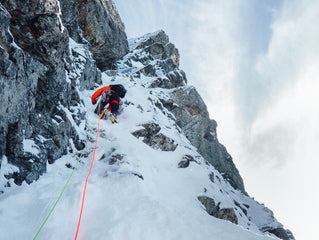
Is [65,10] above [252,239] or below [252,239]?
above

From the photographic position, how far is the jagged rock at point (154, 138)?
41.9ft

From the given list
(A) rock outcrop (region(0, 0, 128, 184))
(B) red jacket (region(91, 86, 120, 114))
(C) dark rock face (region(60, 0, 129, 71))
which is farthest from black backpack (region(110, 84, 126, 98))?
(C) dark rock face (region(60, 0, 129, 71))

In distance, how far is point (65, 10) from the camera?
629 inches

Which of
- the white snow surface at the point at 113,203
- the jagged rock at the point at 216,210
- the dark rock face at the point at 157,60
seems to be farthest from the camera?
the dark rock face at the point at 157,60

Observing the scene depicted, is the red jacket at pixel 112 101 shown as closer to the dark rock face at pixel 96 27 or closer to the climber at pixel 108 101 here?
the climber at pixel 108 101

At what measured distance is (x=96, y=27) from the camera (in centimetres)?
2161

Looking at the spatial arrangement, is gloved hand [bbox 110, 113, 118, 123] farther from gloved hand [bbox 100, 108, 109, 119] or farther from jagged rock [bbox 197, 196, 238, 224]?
jagged rock [bbox 197, 196, 238, 224]

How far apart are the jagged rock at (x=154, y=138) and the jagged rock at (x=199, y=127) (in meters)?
10.5

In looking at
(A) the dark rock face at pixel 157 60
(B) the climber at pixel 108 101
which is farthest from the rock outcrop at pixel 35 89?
(A) the dark rock face at pixel 157 60

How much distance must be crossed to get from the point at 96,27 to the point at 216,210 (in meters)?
18.8

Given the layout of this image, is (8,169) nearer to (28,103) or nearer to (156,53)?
(28,103)

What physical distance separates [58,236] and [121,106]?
10.4m

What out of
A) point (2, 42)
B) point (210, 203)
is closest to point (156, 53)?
Answer: point (210, 203)

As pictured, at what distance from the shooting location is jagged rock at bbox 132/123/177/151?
41.9 ft
